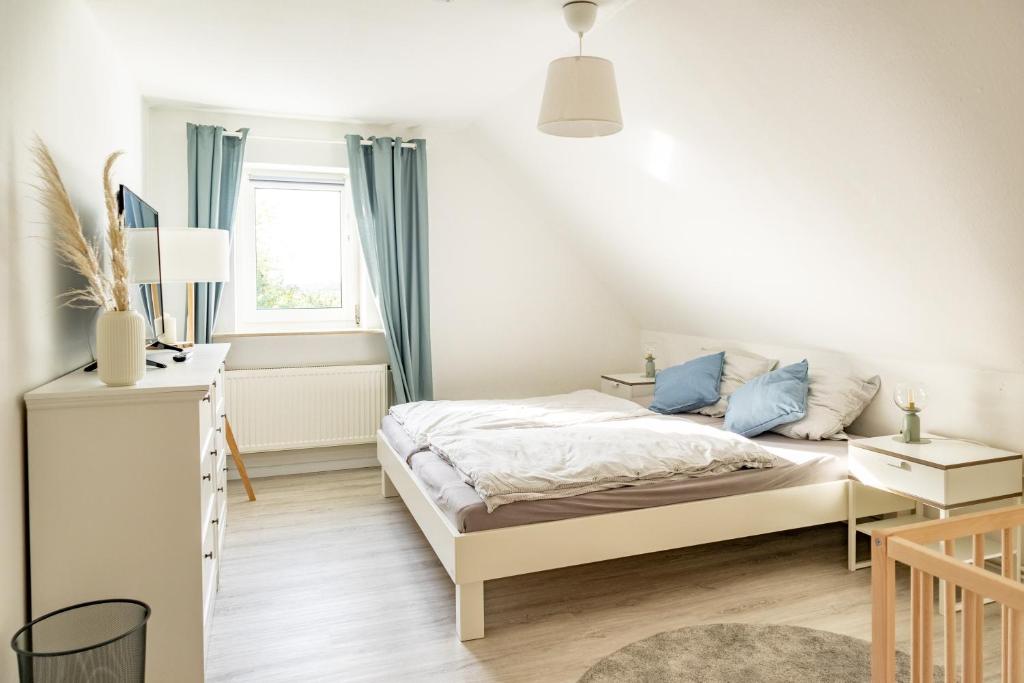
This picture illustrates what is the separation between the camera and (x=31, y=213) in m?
1.95

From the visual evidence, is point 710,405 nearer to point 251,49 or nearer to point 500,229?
point 500,229

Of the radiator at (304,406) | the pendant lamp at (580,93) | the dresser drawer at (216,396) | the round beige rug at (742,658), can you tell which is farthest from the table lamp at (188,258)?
the round beige rug at (742,658)

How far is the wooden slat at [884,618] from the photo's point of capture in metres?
1.32

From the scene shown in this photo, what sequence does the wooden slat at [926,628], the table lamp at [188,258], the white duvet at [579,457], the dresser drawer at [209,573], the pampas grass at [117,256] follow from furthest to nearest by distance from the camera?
1. the table lamp at [188,258]
2. the white duvet at [579,457]
3. the dresser drawer at [209,573]
4. the pampas grass at [117,256]
5. the wooden slat at [926,628]

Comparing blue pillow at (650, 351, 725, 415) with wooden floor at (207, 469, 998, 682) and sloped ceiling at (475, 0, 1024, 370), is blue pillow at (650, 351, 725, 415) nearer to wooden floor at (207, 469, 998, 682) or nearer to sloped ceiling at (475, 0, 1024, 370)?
sloped ceiling at (475, 0, 1024, 370)

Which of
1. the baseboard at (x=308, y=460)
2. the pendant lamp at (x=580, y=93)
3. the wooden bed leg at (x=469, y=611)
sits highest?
the pendant lamp at (x=580, y=93)

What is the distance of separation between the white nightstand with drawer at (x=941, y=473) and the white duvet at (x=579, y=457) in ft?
1.41

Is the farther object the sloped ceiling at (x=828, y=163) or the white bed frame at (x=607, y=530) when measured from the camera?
the white bed frame at (x=607, y=530)

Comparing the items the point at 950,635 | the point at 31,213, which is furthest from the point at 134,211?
the point at 950,635

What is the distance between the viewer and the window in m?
4.59

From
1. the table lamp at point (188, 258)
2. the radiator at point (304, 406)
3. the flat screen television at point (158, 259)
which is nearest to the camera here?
the flat screen television at point (158, 259)

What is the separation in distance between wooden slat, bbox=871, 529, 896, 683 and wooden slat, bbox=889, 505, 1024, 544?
6 cm

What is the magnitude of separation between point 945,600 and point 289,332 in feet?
13.3

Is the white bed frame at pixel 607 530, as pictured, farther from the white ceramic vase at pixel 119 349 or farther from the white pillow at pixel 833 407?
the white ceramic vase at pixel 119 349
